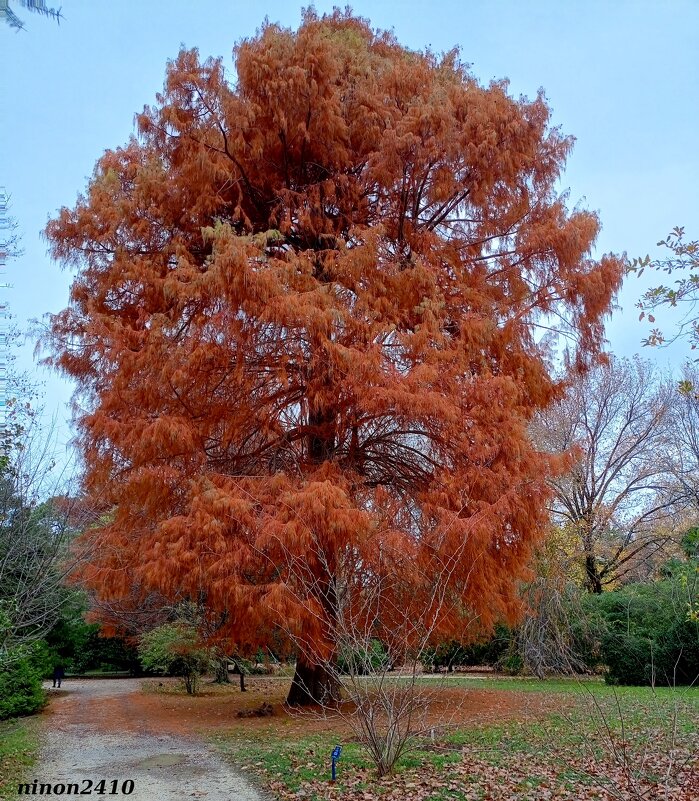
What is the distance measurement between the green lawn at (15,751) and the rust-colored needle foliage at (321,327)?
2081 millimetres

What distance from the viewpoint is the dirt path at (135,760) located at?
5.91 m

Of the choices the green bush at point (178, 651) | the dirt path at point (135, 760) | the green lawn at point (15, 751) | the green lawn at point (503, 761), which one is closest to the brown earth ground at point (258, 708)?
the dirt path at point (135, 760)

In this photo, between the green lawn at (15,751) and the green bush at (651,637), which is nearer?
the green lawn at (15,751)

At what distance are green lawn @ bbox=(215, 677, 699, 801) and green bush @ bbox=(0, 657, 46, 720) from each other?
506cm

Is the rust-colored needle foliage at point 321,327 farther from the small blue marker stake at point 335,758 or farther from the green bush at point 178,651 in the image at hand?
the green bush at point 178,651

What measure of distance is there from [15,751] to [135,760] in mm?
1664

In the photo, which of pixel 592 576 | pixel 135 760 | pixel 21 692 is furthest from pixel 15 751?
pixel 592 576

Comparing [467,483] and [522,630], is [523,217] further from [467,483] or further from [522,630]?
[522,630]

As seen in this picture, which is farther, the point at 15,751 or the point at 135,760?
the point at 15,751

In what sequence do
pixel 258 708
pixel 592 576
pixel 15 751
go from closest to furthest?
pixel 15 751
pixel 258 708
pixel 592 576

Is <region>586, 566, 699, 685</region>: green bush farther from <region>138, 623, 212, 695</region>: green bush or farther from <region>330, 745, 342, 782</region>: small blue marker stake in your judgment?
<region>330, 745, 342, 782</region>: small blue marker stake

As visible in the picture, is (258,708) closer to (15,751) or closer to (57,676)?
(15,751)

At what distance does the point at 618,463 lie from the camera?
20844 millimetres

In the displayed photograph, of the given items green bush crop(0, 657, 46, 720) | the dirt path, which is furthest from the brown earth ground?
green bush crop(0, 657, 46, 720)
